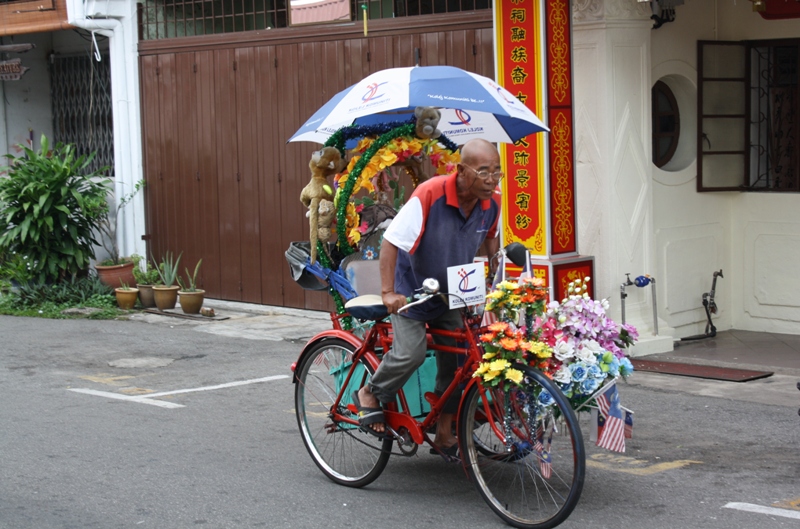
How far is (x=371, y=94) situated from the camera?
19.3 feet

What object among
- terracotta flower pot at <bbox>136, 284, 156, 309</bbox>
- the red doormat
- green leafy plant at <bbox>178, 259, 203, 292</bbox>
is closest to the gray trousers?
the red doormat

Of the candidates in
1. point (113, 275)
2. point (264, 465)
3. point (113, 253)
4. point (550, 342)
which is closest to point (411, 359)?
point (550, 342)

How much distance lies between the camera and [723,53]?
9664 millimetres

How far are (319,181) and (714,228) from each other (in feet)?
16.6

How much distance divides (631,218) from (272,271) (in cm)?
458

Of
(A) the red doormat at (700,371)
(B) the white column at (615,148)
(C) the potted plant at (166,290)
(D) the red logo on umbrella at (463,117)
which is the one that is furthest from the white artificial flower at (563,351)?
(C) the potted plant at (166,290)

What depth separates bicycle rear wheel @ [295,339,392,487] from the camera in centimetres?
566

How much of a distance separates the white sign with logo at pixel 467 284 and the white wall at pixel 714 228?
4651 mm

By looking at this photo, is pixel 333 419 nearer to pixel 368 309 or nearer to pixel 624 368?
pixel 368 309

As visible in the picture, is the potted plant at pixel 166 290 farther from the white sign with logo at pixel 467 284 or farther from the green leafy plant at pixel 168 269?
the white sign with logo at pixel 467 284

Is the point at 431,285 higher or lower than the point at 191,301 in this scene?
higher

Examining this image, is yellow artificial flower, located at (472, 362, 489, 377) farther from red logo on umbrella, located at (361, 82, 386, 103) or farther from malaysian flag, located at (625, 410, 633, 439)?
red logo on umbrella, located at (361, 82, 386, 103)

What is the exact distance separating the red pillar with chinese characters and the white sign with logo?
366cm

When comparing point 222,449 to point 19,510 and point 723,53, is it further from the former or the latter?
point 723,53
